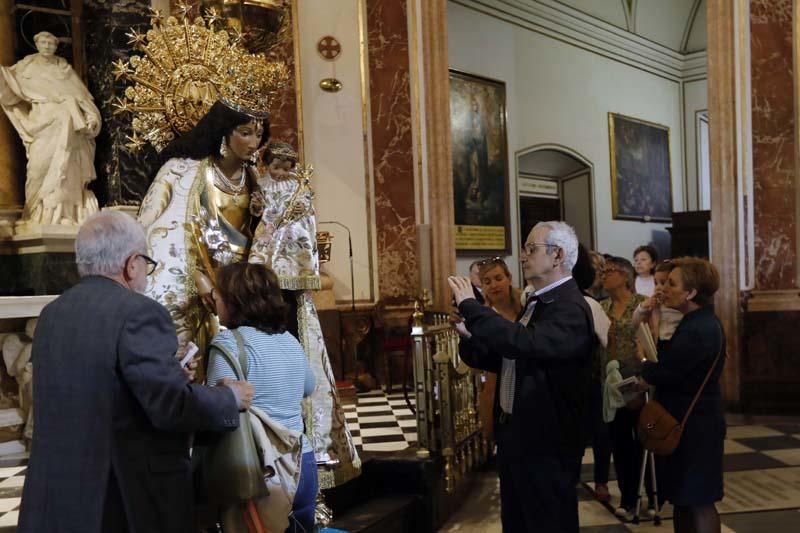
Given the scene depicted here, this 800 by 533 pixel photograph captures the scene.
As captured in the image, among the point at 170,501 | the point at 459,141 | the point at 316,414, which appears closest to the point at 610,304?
the point at 316,414

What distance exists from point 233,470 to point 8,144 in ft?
18.0

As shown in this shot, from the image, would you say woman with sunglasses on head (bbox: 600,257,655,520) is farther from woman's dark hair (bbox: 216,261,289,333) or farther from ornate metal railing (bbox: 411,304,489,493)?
woman's dark hair (bbox: 216,261,289,333)

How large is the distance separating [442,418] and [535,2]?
1075 cm

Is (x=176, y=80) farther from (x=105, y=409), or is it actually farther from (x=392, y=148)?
(x=392, y=148)

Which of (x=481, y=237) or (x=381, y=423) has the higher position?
(x=481, y=237)

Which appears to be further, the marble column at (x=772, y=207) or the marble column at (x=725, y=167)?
the marble column at (x=725, y=167)

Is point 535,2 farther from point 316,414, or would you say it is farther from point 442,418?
point 316,414

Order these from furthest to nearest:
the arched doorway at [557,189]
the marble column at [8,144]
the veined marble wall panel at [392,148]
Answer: the arched doorway at [557,189] < the veined marble wall panel at [392,148] < the marble column at [8,144]

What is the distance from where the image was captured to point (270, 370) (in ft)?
8.00

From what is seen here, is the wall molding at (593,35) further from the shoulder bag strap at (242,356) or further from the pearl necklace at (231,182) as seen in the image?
the shoulder bag strap at (242,356)

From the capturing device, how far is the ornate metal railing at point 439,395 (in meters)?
4.57

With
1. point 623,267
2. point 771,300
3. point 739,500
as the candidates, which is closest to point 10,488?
point 623,267

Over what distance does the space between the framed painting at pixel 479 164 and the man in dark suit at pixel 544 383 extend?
9258mm

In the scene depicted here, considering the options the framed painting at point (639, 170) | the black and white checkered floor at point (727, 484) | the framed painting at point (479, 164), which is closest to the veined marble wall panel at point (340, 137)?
the black and white checkered floor at point (727, 484)
